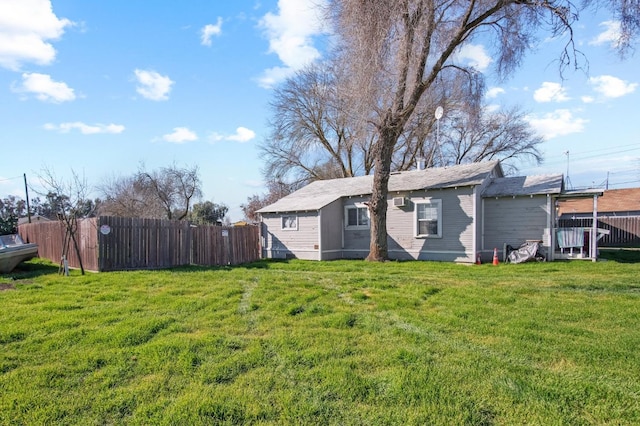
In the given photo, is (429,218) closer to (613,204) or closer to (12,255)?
(12,255)

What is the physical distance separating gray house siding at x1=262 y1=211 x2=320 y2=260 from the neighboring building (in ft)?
59.5

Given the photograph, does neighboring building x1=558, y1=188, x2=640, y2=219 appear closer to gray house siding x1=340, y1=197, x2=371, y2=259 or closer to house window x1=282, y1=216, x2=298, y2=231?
gray house siding x1=340, y1=197, x2=371, y2=259

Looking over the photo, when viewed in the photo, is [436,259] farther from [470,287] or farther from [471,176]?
[470,287]

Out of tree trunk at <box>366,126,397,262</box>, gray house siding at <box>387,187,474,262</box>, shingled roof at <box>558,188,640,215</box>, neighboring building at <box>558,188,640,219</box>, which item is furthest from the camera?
shingled roof at <box>558,188,640,215</box>

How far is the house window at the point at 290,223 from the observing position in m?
16.9

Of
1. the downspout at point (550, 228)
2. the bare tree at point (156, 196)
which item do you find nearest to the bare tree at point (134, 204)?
the bare tree at point (156, 196)

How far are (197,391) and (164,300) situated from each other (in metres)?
3.86

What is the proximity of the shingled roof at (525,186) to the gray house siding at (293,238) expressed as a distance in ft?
22.6

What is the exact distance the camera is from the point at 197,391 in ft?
10.8

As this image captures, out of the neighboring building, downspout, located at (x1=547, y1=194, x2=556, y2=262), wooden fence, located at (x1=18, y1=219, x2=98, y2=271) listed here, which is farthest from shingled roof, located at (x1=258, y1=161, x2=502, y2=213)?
the neighboring building

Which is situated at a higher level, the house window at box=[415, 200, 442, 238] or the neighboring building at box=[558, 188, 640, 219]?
the neighboring building at box=[558, 188, 640, 219]

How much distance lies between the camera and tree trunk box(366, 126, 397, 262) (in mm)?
13680

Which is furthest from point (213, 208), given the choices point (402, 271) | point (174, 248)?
point (402, 271)

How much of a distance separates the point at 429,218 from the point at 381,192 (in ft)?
8.02
